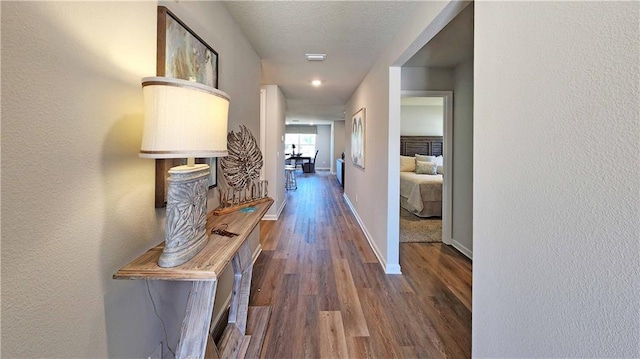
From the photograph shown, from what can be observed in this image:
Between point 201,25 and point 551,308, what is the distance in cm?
199

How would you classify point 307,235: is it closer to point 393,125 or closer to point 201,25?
point 393,125

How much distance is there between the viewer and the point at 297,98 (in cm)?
545

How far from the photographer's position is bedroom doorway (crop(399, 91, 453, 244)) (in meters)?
3.38

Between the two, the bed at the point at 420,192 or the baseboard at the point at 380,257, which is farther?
the bed at the point at 420,192

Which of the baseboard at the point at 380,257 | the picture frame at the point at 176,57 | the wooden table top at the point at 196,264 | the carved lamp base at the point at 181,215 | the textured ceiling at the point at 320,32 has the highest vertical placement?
the textured ceiling at the point at 320,32

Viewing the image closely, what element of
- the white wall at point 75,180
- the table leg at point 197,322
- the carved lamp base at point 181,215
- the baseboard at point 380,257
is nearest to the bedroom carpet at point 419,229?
the baseboard at point 380,257

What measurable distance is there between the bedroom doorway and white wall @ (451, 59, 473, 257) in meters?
0.08

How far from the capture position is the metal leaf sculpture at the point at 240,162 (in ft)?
5.22

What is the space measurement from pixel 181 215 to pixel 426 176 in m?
4.95

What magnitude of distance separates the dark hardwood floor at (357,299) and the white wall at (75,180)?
0.94 metres

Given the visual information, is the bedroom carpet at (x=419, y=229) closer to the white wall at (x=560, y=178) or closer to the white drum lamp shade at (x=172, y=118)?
the white wall at (x=560, y=178)

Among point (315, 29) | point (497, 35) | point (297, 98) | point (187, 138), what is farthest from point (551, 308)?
point (297, 98)

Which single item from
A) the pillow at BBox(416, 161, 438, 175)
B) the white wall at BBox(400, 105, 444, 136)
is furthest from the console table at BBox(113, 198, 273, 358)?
the white wall at BBox(400, 105, 444, 136)

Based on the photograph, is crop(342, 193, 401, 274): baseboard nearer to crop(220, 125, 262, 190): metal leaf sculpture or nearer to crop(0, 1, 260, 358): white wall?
crop(220, 125, 262, 190): metal leaf sculpture
